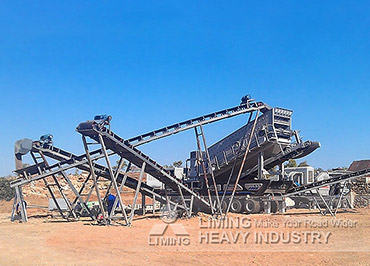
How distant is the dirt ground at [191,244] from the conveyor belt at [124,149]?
8.90ft

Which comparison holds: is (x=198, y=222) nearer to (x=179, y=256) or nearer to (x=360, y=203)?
(x=179, y=256)

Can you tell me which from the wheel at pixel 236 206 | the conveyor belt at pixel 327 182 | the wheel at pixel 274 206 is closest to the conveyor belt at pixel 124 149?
the wheel at pixel 236 206

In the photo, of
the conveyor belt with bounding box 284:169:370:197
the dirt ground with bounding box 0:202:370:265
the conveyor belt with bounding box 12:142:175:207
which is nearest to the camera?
the dirt ground with bounding box 0:202:370:265

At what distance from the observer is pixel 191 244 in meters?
12.9

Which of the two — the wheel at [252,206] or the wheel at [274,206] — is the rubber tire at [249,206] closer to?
the wheel at [252,206]

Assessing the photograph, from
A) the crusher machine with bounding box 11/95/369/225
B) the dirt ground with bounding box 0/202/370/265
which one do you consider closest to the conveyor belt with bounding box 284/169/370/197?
the crusher machine with bounding box 11/95/369/225

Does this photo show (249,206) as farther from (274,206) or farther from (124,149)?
(124,149)

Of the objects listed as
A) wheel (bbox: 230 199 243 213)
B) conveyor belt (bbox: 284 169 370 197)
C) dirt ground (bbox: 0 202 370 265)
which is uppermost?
conveyor belt (bbox: 284 169 370 197)

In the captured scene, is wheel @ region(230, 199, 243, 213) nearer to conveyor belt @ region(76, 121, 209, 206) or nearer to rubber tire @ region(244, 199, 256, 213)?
rubber tire @ region(244, 199, 256, 213)

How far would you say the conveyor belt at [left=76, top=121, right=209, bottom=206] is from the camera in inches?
690

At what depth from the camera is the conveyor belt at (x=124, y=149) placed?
1752 centimetres

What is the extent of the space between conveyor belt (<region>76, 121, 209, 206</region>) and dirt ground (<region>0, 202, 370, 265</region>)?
271 cm

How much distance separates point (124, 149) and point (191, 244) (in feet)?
23.6

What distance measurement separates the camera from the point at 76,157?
2044 centimetres
